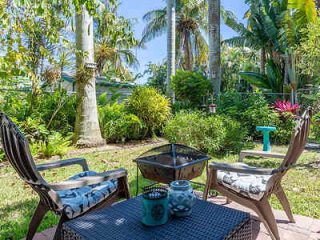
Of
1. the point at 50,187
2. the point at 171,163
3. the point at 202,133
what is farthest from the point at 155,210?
the point at 202,133

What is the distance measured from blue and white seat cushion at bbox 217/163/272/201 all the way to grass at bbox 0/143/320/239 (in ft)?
3.24

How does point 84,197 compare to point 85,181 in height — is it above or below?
below

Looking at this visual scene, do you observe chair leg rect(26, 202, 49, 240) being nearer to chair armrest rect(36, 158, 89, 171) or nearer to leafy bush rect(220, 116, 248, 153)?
chair armrest rect(36, 158, 89, 171)

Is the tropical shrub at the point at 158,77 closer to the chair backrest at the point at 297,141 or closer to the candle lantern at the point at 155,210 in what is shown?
the chair backrest at the point at 297,141

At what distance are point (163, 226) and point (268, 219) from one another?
1.15 m

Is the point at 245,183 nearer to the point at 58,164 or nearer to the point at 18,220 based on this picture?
the point at 58,164

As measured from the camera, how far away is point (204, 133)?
6.26m

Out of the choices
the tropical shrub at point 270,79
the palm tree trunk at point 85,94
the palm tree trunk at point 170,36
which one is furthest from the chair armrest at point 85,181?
the tropical shrub at point 270,79

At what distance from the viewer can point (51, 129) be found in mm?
7445

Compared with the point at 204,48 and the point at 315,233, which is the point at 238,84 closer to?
the point at 204,48

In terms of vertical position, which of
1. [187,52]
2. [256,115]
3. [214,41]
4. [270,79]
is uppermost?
[187,52]

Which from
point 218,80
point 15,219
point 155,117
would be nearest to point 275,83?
point 218,80

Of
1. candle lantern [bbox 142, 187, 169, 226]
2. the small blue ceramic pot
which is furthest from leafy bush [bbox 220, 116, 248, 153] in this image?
candle lantern [bbox 142, 187, 169, 226]

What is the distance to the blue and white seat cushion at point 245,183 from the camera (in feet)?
8.36
